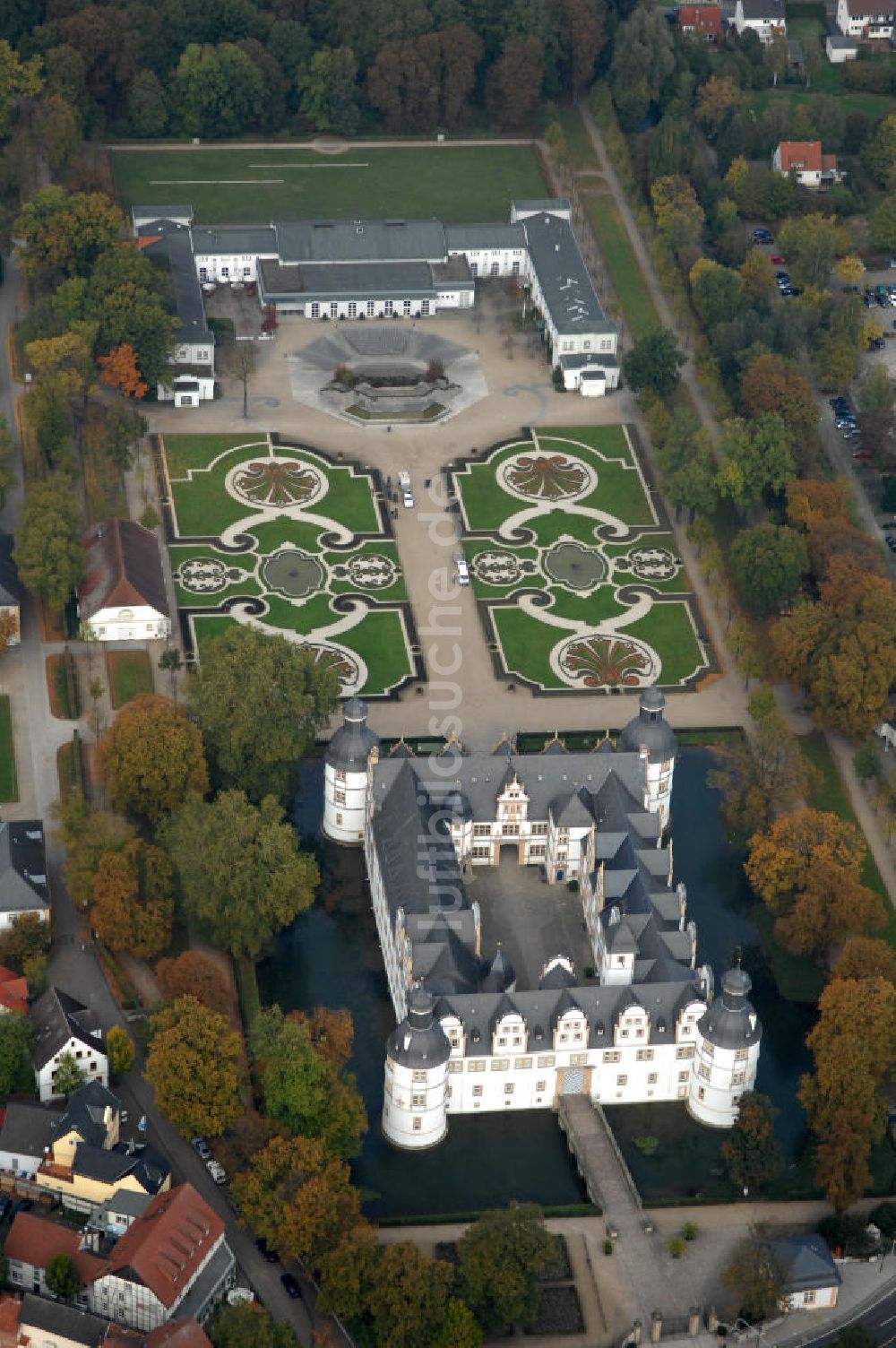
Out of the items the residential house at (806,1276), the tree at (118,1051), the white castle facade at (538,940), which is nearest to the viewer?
the residential house at (806,1276)

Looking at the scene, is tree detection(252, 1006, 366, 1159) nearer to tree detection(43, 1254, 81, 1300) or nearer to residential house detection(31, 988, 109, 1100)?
residential house detection(31, 988, 109, 1100)

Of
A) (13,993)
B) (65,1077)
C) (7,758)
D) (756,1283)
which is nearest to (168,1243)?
(65,1077)

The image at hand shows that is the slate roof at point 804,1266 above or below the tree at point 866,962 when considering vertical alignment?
below

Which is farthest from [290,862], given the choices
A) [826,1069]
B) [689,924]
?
[826,1069]

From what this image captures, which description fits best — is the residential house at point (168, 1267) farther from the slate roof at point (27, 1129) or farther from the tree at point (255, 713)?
the tree at point (255, 713)

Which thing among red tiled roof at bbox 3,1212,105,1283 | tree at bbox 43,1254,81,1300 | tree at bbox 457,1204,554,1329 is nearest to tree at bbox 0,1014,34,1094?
red tiled roof at bbox 3,1212,105,1283

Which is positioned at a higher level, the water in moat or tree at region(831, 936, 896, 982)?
tree at region(831, 936, 896, 982)

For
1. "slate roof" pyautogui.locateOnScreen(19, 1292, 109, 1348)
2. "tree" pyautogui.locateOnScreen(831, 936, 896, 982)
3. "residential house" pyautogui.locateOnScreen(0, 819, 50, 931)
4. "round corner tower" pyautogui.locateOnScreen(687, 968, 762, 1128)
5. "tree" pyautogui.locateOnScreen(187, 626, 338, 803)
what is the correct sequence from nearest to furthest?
1. "slate roof" pyautogui.locateOnScreen(19, 1292, 109, 1348)
2. "round corner tower" pyautogui.locateOnScreen(687, 968, 762, 1128)
3. "tree" pyautogui.locateOnScreen(831, 936, 896, 982)
4. "residential house" pyautogui.locateOnScreen(0, 819, 50, 931)
5. "tree" pyautogui.locateOnScreen(187, 626, 338, 803)

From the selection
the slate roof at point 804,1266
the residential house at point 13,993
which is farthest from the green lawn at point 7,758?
the slate roof at point 804,1266
